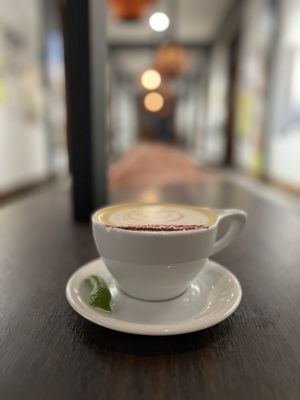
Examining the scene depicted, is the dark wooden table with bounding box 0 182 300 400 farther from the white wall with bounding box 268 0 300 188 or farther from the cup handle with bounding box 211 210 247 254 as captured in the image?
the white wall with bounding box 268 0 300 188

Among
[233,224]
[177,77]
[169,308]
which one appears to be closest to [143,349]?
[169,308]

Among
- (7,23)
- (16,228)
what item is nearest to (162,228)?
(16,228)

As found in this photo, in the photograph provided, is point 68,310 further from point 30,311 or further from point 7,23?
point 7,23

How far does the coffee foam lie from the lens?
353 mm

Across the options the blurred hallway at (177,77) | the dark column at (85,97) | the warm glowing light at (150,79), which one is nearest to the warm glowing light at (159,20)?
the blurred hallway at (177,77)

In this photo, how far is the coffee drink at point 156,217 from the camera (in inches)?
13.3

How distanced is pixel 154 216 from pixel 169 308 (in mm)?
101

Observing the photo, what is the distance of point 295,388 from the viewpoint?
0.81 feet

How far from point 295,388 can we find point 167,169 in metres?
1.70

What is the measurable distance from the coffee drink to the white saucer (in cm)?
8

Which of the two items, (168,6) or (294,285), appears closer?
(294,285)

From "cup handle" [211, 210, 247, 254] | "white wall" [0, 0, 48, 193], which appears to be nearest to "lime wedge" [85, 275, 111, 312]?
"cup handle" [211, 210, 247, 254]

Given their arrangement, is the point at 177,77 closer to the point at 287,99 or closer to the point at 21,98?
the point at 287,99

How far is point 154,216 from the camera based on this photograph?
1.25ft
